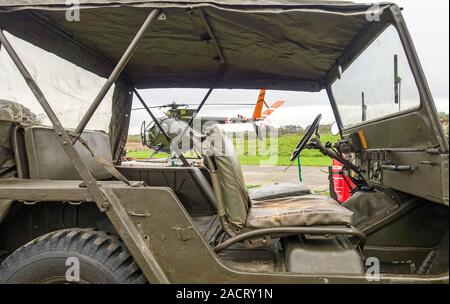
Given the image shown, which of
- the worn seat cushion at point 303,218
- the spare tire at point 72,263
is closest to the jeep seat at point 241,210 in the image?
the worn seat cushion at point 303,218

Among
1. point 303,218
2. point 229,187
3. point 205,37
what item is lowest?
point 303,218

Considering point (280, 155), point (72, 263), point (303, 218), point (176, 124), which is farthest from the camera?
point (280, 155)

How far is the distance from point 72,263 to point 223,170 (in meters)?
0.98

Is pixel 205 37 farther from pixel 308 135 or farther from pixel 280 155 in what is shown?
pixel 280 155

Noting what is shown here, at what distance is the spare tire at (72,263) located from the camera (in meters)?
1.79

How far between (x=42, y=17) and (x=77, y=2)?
0.46m

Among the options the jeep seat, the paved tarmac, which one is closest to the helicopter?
the jeep seat

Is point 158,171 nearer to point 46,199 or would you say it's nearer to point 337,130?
point 46,199

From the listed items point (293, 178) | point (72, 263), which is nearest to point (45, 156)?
point (72, 263)

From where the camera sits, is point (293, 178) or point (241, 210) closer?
point (241, 210)

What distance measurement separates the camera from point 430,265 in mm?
2258

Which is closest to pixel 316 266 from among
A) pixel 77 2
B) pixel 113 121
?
pixel 77 2

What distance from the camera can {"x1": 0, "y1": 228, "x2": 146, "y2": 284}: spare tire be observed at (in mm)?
1792

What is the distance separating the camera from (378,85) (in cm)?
256
